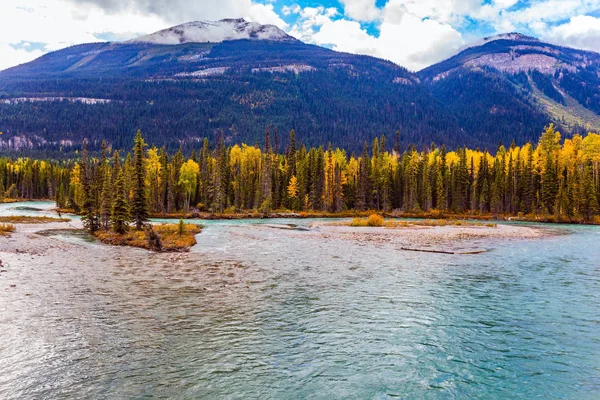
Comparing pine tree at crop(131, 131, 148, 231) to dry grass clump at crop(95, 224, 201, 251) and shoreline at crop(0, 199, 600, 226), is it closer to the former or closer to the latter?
dry grass clump at crop(95, 224, 201, 251)

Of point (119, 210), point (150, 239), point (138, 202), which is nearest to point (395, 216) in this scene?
point (138, 202)

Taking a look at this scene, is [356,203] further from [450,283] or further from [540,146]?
[450,283]

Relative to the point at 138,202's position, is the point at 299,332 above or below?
below

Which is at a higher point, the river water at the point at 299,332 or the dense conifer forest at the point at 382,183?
the dense conifer forest at the point at 382,183

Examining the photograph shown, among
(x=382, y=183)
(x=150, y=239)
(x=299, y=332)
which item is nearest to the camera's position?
(x=299, y=332)

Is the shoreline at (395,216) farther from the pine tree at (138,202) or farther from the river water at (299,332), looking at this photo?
the river water at (299,332)

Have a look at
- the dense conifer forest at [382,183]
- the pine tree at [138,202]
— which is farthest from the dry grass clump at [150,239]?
the dense conifer forest at [382,183]

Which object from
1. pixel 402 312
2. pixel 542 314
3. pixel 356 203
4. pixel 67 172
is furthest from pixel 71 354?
pixel 67 172

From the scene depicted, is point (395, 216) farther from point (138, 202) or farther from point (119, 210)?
point (119, 210)

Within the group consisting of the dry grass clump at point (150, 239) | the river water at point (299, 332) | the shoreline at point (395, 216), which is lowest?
the river water at point (299, 332)
